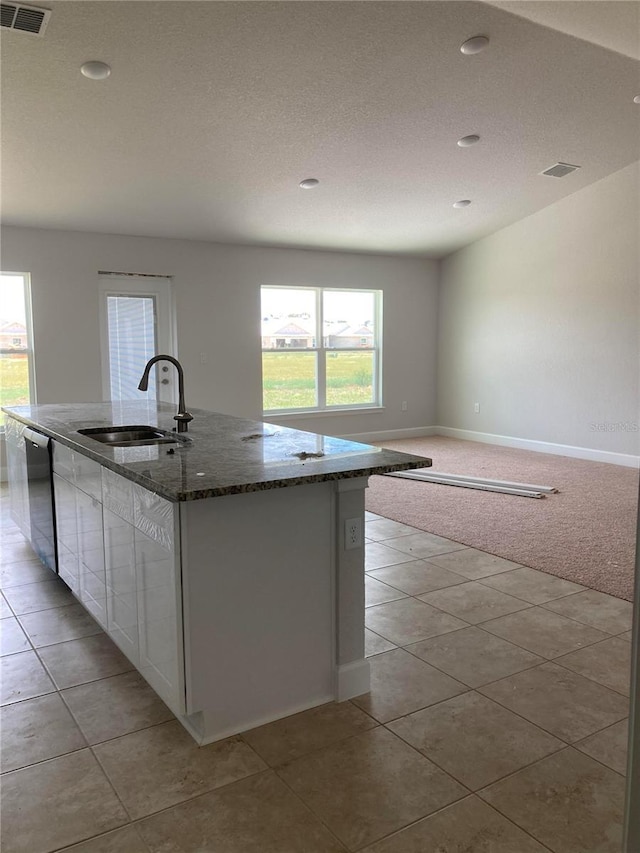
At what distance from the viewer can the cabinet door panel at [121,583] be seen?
89.9 inches

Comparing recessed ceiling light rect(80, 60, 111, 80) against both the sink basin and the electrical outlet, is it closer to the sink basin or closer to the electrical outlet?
the sink basin

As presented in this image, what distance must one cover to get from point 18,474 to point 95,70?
235 centimetres

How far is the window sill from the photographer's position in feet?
24.7

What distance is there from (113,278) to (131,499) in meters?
4.70

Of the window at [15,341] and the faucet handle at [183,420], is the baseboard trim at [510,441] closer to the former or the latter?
the window at [15,341]

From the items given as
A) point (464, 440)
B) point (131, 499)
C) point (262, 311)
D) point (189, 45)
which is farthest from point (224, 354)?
point (131, 499)

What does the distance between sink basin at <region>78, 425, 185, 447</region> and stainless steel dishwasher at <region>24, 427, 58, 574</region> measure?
249 millimetres

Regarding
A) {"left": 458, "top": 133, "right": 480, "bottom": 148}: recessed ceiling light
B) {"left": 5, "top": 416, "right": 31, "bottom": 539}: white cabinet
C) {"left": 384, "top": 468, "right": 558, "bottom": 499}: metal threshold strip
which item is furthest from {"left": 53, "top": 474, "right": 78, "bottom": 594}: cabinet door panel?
{"left": 458, "top": 133, "right": 480, "bottom": 148}: recessed ceiling light

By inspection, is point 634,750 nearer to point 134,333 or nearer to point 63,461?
point 63,461

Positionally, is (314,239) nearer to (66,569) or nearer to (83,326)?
(83,326)

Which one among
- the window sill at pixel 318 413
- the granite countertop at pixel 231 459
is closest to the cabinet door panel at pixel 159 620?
the granite countertop at pixel 231 459

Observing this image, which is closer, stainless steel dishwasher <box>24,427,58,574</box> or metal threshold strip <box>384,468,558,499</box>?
stainless steel dishwasher <box>24,427,58,574</box>

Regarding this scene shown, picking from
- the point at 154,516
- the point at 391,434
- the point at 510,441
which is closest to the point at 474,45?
the point at 154,516

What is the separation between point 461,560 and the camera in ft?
12.4
